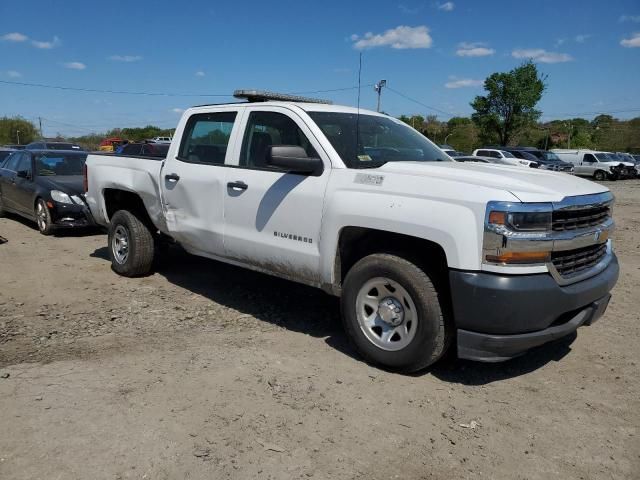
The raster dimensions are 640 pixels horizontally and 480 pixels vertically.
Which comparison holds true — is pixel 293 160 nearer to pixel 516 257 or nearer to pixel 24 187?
pixel 516 257

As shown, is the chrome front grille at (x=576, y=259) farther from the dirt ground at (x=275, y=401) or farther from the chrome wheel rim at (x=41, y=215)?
the chrome wheel rim at (x=41, y=215)

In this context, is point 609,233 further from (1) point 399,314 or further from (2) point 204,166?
(2) point 204,166

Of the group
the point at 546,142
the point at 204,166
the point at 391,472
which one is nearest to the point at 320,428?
the point at 391,472

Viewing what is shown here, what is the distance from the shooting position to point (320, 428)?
3.13 m

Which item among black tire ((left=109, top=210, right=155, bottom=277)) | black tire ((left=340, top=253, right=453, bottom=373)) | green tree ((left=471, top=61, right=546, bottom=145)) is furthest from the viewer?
green tree ((left=471, top=61, right=546, bottom=145))

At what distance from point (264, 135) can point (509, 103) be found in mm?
47607

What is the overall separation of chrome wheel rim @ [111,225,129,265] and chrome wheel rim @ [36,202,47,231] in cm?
363

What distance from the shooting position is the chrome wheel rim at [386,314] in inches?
144

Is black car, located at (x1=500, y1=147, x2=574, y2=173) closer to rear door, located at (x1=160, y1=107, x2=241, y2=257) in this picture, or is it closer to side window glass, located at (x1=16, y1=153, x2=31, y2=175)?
side window glass, located at (x1=16, y1=153, x2=31, y2=175)

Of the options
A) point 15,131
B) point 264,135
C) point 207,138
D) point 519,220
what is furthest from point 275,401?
point 15,131

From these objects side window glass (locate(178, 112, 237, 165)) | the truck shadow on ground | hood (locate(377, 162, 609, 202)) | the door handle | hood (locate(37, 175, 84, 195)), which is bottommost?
the truck shadow on ground

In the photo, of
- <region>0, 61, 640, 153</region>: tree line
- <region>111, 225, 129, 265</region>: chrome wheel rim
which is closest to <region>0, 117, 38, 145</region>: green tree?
<region>0, 61, 640, 153</region>: tree line

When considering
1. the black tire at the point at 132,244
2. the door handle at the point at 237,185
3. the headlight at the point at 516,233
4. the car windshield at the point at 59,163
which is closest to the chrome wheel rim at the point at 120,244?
the black tire at the point at 132,244

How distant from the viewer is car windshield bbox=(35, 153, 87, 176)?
9.96 metres
